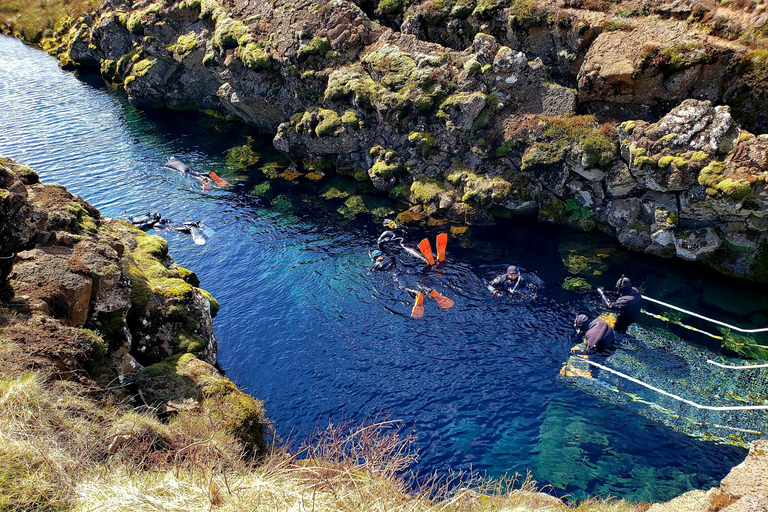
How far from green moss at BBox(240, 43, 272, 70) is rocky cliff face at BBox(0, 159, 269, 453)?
20.0m

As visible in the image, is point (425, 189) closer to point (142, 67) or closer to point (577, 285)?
point (577, 285)

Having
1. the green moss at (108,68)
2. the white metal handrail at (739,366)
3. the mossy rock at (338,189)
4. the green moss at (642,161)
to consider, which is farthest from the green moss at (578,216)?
the green moss at (108,68)

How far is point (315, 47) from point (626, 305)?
24713 millimetres

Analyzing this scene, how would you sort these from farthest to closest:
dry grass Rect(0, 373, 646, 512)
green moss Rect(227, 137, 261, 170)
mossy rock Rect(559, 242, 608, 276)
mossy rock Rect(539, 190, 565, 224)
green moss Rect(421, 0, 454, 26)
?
green moss Rect(227, 137, 261, 170)
green moss Rect(421, 0, 454, 26)
mossy rock Rect(539, 190, 565, 224)
mossy rock Rect(559, 242, 608, 276)
dry grass Rect(0, 373, 646, 512)

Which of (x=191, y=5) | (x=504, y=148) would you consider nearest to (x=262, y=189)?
(x=504, y=148)

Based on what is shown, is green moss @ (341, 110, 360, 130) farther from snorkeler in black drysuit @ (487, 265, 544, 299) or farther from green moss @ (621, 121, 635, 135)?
green moss @ (621, 121, 635, 135)

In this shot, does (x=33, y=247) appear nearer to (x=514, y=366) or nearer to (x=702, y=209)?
(x=514, y=366)

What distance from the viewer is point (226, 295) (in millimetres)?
21891

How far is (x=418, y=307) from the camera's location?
20141 mm

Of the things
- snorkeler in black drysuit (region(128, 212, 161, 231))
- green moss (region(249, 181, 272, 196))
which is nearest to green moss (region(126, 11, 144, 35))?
green moss (region(249, 181, 272, 196))

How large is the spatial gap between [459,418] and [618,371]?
6044 mm

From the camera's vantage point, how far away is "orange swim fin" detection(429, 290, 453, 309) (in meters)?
20.3

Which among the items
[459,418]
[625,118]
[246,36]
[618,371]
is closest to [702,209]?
[625,118]

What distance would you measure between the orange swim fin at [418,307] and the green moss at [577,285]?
636 cm
